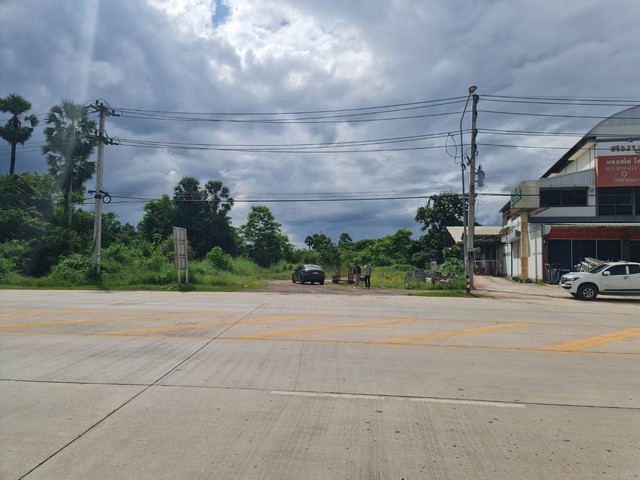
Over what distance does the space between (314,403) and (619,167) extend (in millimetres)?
35457

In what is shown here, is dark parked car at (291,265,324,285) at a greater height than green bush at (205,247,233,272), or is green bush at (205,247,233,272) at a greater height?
green bush at (205,247,233,272)

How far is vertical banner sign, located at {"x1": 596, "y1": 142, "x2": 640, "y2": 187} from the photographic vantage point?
107 ft

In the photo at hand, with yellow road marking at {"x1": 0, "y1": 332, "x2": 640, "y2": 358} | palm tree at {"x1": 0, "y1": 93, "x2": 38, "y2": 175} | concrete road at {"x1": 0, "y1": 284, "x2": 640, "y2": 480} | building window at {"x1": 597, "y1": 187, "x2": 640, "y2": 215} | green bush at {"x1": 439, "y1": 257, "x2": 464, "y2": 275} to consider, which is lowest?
concrete road at {"x1": 0, "y1": 284, "x2": 640, "y2": 480}

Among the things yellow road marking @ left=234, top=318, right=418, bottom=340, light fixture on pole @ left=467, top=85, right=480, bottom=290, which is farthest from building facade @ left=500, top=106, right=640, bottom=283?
yellow road marking @ left=234, top=318, right=418, bottom=340

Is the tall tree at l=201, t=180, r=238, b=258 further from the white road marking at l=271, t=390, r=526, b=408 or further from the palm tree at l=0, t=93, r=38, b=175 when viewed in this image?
the white road marking at l=271, t=390, r=526, b=408

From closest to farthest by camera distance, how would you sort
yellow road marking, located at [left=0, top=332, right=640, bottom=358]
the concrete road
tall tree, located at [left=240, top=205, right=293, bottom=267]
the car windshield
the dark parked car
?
1. the concrete road
2. yellow road marking, located at [left=0, top=332, right=640, bottom=358]
3. the car windshield
4. the dark parked car
5. tall tree, located at [left=240, top=205, right=293, bottom=267]

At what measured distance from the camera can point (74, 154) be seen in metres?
38.0

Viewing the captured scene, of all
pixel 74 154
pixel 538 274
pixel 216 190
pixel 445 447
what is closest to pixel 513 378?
pixel 445 447

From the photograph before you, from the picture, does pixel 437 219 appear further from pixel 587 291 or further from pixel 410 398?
pixel 410 398

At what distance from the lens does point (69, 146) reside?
3719cm

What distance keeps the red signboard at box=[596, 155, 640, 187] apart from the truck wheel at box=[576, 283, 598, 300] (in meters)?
14.7

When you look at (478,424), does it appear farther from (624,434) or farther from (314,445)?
(314,445)

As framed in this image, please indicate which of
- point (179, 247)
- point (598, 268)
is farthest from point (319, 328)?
point (179, 247)

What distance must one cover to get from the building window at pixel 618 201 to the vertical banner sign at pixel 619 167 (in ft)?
2.72
